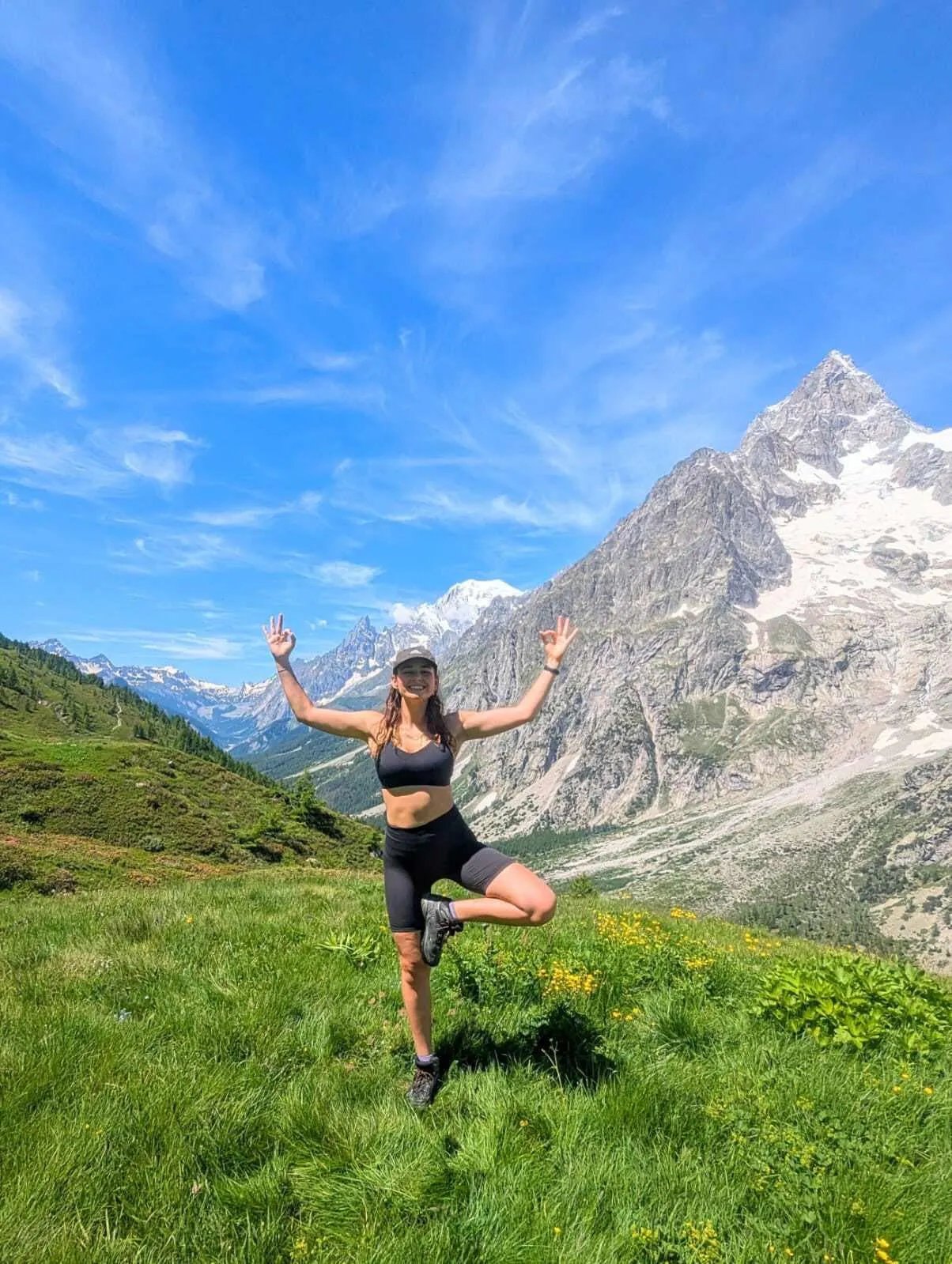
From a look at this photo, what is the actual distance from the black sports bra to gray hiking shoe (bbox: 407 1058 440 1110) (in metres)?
2.38

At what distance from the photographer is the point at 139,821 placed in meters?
46.2

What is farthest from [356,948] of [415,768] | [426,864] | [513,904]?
[415,768]

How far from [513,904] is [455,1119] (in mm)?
1627

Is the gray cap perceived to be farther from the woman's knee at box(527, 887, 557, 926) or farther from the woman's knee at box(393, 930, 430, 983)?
the woman's knee at box(393, 930, 430, 983)

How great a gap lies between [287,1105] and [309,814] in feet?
→ 222

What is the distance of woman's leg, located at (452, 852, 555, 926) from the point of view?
553cm

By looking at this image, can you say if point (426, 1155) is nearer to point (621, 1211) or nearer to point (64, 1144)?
point (621, 1211)

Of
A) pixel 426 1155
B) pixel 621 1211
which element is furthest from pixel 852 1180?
pixel 426 1155

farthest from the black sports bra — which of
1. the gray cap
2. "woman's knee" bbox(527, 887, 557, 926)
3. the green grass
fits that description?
the green grass

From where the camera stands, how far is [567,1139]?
450 centimetres

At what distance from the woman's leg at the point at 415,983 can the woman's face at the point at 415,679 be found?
2.22m

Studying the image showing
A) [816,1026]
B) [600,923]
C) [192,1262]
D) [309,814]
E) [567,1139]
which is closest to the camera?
[192,1262]

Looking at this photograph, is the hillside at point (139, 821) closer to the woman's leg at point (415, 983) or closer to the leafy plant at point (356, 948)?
the leafy plant at point (356, 948)

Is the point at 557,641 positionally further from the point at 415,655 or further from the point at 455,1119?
the point at 455,1119
